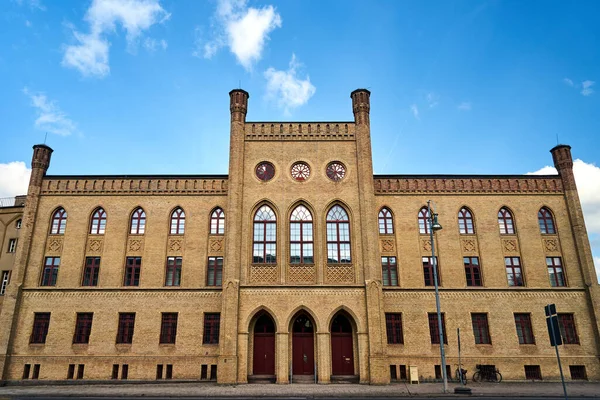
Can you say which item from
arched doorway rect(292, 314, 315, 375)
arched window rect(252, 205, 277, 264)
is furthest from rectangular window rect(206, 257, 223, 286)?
arched doorway rect(292, 314, 315, 375)

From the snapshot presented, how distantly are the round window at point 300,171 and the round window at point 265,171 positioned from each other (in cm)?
152

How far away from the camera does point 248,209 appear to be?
88.5 feet

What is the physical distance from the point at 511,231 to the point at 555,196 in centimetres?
429

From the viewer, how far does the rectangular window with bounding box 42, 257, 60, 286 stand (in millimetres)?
27062

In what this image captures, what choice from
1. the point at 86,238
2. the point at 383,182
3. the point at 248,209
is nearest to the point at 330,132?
the point at 383,182

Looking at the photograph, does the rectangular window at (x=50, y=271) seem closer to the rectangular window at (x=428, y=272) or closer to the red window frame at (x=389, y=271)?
the red window frame at (x=389, y=271)

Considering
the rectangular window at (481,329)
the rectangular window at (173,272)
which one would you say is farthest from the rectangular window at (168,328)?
the rectangular window at (481,329)

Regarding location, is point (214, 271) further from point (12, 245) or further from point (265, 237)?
point (12, 245)

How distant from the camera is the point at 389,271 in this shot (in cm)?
2731

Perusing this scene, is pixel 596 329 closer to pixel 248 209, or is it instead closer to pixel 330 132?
pixel 330 132

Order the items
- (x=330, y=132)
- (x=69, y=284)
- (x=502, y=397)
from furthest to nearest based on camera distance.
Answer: (x=330, y=132) < (x=69, y=284) < (x=502, y=397)

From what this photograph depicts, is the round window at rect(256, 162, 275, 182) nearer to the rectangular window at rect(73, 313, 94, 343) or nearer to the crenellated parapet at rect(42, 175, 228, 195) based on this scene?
the crenellated parapet at rect(42, 175, 228, 195)

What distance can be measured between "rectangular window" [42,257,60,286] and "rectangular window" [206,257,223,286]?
34.3ft

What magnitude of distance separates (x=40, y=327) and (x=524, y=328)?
1258 inches
